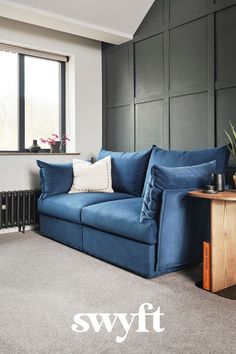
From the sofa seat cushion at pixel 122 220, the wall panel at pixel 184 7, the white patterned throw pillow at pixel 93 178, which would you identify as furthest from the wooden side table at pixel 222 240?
the wall panel at pixel 184 7

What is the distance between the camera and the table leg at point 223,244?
2.16 meters

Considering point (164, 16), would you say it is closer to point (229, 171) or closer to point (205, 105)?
point (205, 105)

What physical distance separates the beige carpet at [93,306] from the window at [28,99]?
1664mm

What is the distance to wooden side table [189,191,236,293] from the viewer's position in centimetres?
216

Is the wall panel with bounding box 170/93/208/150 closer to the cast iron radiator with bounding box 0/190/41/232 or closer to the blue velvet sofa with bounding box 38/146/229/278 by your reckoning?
the blue velvet sofa with bounding box 38/146/229/278

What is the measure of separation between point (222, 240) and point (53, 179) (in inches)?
74.4

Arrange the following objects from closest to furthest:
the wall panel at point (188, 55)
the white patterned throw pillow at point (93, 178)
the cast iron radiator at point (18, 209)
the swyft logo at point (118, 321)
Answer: the swyft logo at point (118, 321) → the wall panel at point (188, 55) → the white patterned throw pillow at point (93, 178) → the cast iron radiator at point (18, 209)

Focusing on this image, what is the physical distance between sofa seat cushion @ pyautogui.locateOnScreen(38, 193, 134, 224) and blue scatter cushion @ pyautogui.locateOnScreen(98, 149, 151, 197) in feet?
0.34

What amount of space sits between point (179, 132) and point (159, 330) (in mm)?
2210

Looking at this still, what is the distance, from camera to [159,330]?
1676 mm

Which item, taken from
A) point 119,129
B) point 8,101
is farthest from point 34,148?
point 119,129

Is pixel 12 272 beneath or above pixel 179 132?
beneath

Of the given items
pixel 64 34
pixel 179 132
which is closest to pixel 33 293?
pixel 179 132

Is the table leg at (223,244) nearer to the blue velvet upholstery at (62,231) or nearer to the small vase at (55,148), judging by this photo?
the blue velvet upholstery at (62,231)
